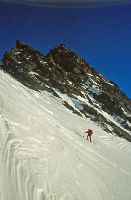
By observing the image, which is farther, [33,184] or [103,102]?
[103,102]

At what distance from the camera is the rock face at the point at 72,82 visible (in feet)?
216

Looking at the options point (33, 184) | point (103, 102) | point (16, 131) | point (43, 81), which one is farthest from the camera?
point (103, 102)

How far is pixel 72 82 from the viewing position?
83688mm

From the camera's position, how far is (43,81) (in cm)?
7425

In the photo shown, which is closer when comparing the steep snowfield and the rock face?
the steep snowfield

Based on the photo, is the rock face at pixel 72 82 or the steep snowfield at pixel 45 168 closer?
the steep snowfield at pixel 45 168

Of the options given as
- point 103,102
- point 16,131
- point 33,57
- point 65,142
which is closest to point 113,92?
point 103,102

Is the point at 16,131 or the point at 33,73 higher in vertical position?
the point at 33,73

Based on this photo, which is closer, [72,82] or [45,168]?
[45,168]

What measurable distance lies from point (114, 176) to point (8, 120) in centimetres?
823

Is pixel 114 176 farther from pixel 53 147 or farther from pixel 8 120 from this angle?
pixel 8 120

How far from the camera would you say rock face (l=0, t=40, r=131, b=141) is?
216ft

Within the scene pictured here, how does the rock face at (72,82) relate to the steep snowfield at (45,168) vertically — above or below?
above

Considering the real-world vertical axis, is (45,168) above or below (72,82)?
below
